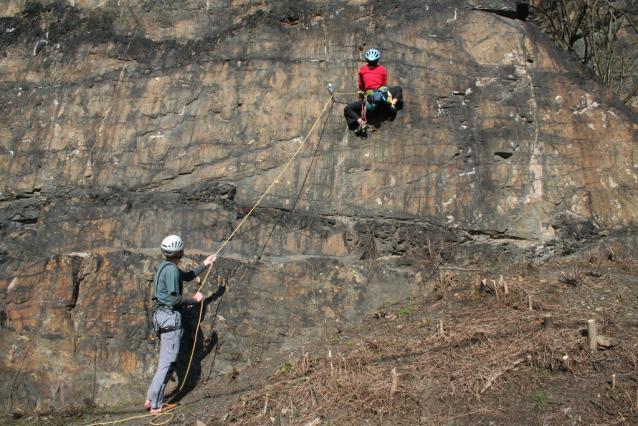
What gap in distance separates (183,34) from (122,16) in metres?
1.23

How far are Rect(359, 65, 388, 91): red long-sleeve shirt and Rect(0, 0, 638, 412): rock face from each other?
418 mm

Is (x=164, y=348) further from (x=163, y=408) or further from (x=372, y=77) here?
(x=372, y=77)

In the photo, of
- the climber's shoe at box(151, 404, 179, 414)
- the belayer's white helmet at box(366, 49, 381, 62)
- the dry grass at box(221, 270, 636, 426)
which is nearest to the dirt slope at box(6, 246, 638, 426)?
the dry grass at box(221, 270, 636, 426)

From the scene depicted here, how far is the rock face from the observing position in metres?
6.22

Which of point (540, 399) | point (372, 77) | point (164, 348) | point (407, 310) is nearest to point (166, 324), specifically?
point (164, 348)

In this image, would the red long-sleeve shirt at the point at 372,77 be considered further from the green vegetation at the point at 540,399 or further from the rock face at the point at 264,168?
the green vegetation at the point at 540,399

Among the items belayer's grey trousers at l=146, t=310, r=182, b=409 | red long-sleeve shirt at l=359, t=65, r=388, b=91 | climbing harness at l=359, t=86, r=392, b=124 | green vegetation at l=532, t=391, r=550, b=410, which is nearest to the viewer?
green vegetation at l=532, t=391, r=550, b=410

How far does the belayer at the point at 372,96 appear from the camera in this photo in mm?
6958

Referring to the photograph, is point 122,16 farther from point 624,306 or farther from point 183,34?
point 624,306

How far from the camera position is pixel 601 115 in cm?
728

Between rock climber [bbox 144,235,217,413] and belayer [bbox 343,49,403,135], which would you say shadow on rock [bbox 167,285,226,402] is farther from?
belayer [bbox 343,49,403,135]

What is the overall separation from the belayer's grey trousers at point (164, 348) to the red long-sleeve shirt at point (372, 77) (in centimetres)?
421

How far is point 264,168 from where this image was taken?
721 cm

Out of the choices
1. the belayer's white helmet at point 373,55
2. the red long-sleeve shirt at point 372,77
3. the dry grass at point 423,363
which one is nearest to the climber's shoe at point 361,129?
the red long-sleeve shirt at point 372,77
